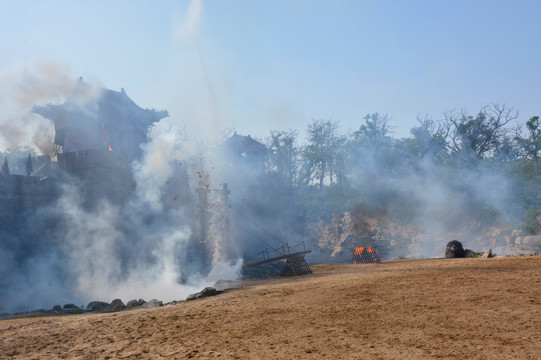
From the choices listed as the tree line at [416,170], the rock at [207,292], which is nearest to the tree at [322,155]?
the tree line at [416,170]

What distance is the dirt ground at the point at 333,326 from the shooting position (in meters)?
5.18

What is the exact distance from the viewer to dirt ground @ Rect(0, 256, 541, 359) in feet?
17.0

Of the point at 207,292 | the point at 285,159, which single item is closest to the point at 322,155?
the point at 285,159

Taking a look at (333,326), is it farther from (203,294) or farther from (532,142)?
(532,142)

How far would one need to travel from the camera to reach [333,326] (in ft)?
21.0

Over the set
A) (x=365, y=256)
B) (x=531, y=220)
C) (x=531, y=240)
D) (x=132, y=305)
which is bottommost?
(x=531, y=240)

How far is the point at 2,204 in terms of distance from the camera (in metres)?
18.8

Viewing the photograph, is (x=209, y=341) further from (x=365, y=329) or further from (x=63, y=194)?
(x=63, y=194)

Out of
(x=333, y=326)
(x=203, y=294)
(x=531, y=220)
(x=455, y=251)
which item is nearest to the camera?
(x=333, y=326)

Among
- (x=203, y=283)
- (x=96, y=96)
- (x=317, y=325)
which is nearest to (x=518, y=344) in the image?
(x=317, y=325)

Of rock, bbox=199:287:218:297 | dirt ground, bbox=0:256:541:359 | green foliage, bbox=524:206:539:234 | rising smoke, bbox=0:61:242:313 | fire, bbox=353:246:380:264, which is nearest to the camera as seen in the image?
dirt ground, bbox=0:256:541:359

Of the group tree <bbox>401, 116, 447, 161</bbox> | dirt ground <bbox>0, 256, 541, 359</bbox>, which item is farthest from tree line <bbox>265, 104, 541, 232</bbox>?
dirt ground <bbox>0, 256, 541, 359</bbox>

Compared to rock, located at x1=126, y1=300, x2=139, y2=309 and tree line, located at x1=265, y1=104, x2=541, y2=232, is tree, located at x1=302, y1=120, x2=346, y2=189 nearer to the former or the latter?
tree line, located at x1=265, y1=104, x2=541, y2=232

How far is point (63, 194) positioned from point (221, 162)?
58.8 ft
